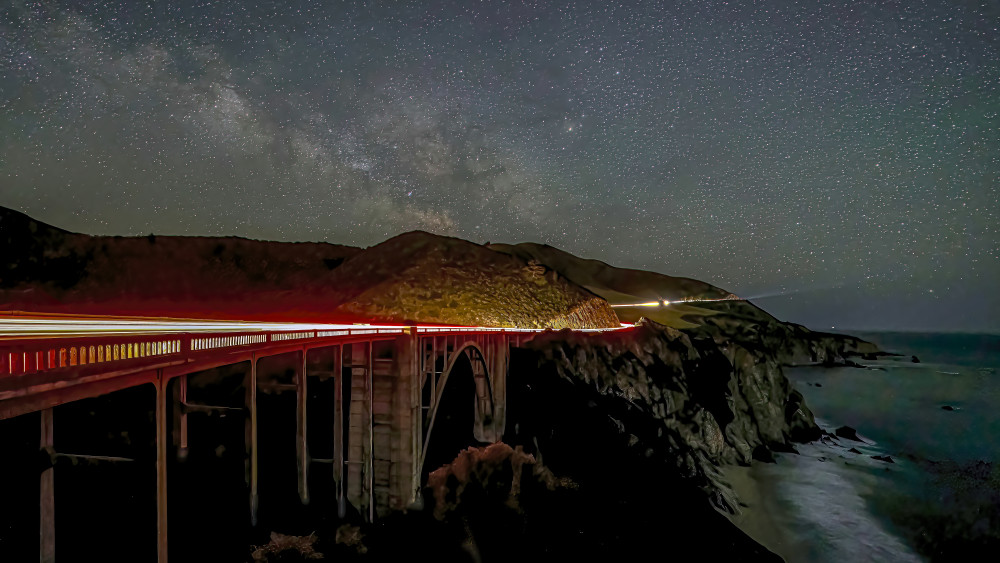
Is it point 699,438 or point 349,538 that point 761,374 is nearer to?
point 699,438

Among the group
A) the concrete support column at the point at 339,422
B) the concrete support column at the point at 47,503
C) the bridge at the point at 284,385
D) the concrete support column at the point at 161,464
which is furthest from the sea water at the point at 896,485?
the concrete support column at the point at 47,503

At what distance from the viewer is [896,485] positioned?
3559 centimetres

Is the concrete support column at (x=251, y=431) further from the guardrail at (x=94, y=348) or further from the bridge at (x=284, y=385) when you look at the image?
the guardrail at (x=94, y=348)

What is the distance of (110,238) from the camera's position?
124875mm

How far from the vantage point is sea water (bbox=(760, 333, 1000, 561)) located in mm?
26438

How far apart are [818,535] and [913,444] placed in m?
32.5

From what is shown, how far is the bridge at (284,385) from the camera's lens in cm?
545

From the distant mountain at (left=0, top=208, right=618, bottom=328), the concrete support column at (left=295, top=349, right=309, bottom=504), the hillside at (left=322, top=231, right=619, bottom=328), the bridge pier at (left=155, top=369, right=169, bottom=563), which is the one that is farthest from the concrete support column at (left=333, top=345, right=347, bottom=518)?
the hillside at (left=322, top=231, right=619, bottom=328)

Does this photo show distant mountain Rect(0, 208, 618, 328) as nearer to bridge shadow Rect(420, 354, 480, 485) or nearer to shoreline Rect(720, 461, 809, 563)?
bridge shadow Rect(420, 354, 480, 485)

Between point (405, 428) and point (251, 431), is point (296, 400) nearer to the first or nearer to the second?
point (405, 428)

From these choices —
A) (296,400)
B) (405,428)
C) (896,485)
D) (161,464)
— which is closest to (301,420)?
(161,464)

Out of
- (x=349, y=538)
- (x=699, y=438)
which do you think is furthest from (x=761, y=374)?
(x=349, y=538)

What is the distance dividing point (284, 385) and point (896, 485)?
135 feet

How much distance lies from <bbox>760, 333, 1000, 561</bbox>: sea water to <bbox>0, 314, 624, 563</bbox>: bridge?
Answer: 1866 centimetres
